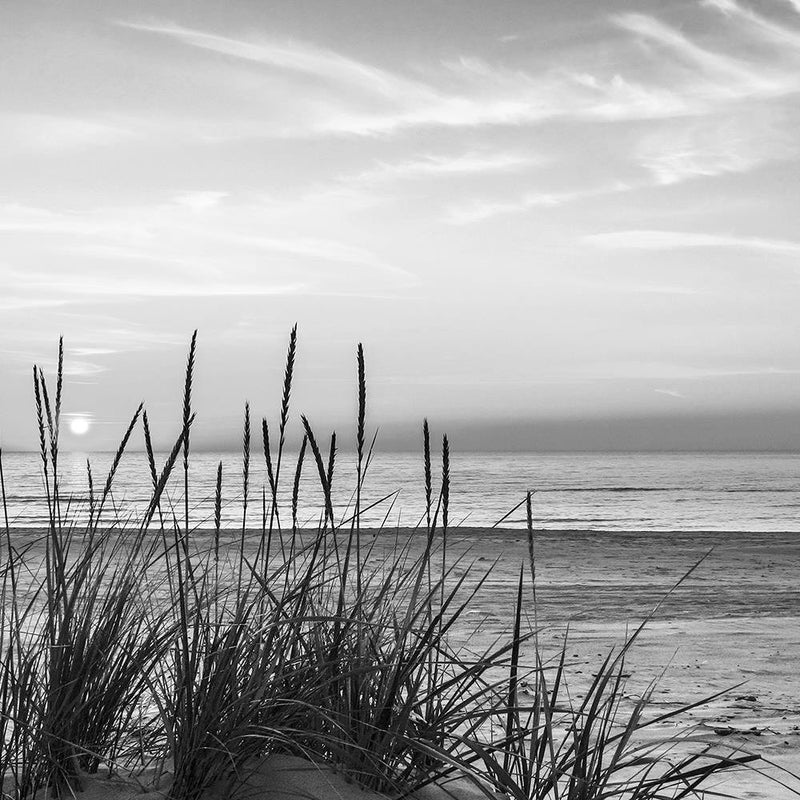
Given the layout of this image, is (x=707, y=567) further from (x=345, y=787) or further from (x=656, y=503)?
(x=656, y=503)

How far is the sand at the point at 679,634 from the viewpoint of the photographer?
124 inches

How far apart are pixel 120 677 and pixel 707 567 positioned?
39.0 ft

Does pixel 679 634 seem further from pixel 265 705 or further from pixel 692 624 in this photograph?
pixel 265 705

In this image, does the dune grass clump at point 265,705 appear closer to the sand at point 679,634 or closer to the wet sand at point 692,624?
the sand at point 679,634

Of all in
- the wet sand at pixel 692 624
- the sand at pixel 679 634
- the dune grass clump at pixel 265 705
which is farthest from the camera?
the wet sand at pixel 692 624

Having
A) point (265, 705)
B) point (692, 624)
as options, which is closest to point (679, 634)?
point (692, 624)

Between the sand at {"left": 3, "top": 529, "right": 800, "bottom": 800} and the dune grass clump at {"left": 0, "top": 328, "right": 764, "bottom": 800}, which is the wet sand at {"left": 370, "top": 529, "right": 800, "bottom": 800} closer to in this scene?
the sand at {"left": 3, "top": 529, "right": 800, "bottom": 800}

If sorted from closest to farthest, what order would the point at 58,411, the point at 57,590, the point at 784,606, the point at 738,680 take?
the point at 57,590
the point at 58,411
the point at 738,680
the point at 784,606

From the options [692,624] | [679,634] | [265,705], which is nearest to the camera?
[265,705]

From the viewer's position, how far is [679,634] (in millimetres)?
6871

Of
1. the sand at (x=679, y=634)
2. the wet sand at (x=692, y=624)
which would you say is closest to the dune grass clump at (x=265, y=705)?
the sand at (x=679, y=634)

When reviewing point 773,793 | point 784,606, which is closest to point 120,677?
point 773,793

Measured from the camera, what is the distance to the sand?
3146 mm

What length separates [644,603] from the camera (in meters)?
9.08
